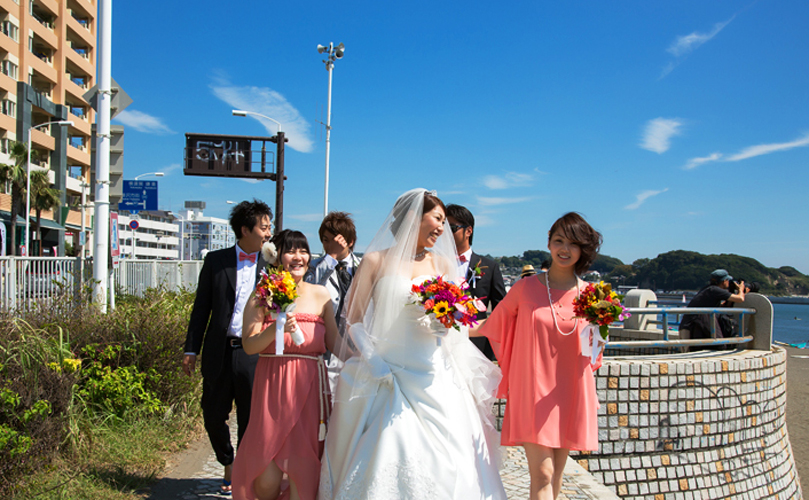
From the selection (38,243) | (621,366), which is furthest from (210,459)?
(38,243)

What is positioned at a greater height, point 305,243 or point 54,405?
point 305,243

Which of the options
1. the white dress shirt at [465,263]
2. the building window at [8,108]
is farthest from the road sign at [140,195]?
the building window at [8,108]

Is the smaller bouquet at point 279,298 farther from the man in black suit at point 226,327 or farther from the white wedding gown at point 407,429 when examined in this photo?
the man in black suit at point 226,327

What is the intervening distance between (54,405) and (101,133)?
5.25 m

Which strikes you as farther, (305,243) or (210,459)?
(210,459)

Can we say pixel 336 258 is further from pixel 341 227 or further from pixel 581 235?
pixel 581 235

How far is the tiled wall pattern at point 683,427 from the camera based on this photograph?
285 inches

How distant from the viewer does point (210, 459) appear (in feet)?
15.9

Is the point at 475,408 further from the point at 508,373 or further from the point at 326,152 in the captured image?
the point at 326,152

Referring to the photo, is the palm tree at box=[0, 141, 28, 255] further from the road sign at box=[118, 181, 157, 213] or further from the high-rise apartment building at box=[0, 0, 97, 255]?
the road sign at box=[118, 181, 157, 213]

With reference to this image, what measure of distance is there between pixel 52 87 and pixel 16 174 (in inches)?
442

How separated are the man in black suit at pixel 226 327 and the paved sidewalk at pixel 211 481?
271 millimetres

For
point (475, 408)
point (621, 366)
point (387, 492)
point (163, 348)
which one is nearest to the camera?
point (387, 492)

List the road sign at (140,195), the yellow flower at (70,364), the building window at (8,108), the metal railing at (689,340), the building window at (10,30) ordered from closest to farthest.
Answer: the yellow flower at (70,364)
the metal railing at (689,340)
the road sign at (140,195)
the building window at (10,30)
the building window at (8,108)
